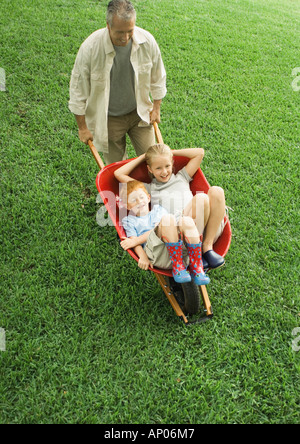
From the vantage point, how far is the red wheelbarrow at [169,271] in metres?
2.76

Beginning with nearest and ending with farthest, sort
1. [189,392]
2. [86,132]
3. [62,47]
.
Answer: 1. [189,392]
2. [86,132]
3. [62,47]

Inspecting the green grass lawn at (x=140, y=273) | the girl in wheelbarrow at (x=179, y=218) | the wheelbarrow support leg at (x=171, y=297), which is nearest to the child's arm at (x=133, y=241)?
the girl in wheelbarrow at (x=179, y=218)

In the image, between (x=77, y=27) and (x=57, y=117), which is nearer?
(x=57, y=117)

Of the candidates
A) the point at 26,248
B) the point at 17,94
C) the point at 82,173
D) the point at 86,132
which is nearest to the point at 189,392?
the point at 26,248

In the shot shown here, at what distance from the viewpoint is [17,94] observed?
5141 mm

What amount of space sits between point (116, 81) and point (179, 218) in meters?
1.19

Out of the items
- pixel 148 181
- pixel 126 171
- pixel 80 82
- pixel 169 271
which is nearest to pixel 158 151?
pixel 126 171

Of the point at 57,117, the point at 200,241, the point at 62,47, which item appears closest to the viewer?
the point at 200,241

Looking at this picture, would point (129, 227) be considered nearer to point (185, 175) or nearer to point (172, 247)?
point (172, 247)

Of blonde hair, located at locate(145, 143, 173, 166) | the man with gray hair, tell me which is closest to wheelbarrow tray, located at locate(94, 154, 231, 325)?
blonde hair, located at locate(145, 143, 173, 166)

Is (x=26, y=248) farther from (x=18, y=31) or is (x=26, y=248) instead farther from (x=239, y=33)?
(x=239, y=33)

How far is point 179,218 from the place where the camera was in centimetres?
290

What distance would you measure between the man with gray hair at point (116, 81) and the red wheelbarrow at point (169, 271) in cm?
30

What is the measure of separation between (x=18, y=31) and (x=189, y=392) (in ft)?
19.7
